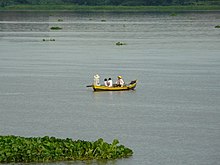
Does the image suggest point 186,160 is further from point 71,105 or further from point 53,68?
point 53,68

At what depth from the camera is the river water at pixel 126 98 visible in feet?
125

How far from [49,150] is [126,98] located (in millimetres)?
21297

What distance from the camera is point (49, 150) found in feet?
107

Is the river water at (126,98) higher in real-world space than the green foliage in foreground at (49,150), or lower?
higher

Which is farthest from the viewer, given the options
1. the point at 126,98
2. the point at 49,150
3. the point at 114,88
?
the point at 114,88

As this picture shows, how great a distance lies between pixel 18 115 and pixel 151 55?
145ft

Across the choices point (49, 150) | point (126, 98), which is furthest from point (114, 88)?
point (49, 150)

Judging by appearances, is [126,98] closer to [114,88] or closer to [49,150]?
[114,88]

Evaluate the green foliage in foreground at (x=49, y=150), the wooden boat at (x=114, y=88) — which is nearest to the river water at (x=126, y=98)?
the wooden boat at (x=114, y=88)

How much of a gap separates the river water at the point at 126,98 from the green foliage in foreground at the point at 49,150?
71 cm

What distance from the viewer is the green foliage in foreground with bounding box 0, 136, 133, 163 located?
106 ft

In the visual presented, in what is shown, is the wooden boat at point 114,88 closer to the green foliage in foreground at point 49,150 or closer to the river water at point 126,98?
the river water at point 126,98

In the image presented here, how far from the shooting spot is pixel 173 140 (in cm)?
3806

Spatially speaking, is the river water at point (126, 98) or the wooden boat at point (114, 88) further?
the wooden boat at point (114, 88)
